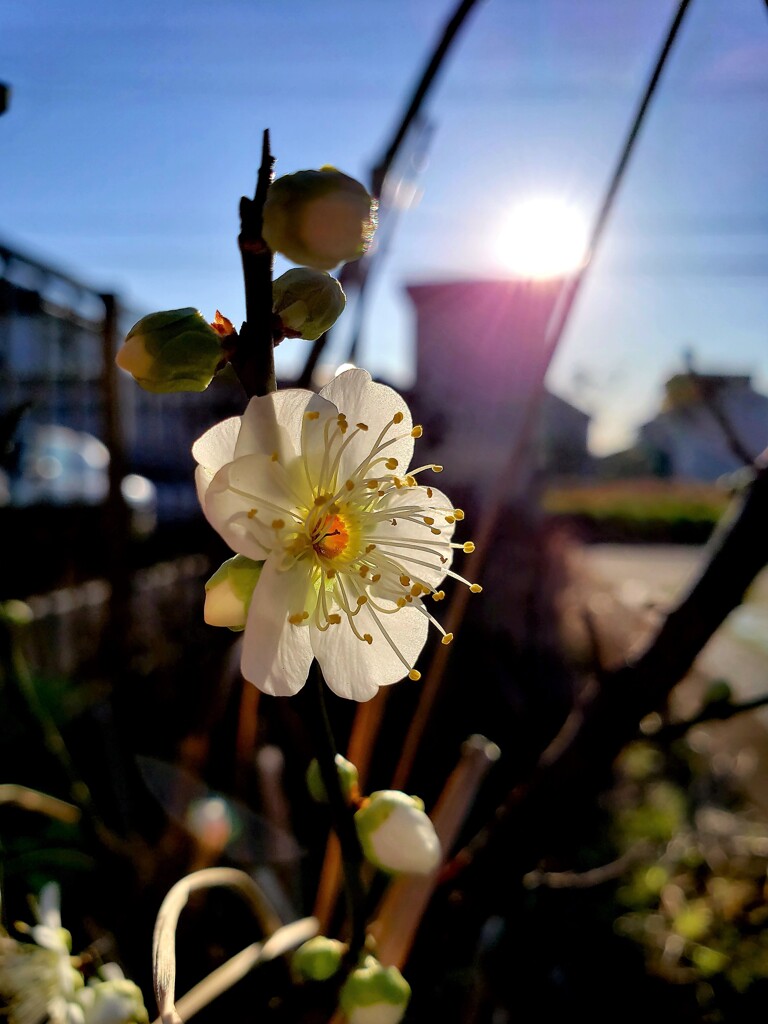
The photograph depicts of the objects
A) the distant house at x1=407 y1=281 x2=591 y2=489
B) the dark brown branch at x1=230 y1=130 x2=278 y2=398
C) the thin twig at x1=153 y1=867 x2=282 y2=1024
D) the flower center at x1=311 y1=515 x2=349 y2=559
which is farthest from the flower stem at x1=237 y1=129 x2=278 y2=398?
the distant house at x1=407 y1=281 x2=591 y2=489

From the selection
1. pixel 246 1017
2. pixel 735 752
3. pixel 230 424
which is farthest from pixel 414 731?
pixel 735 752

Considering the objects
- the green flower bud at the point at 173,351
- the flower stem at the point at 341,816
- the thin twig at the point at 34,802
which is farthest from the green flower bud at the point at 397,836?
the thin twig at the point at 34,802

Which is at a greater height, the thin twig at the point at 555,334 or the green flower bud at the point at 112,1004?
the thin twig at the point at 555,334

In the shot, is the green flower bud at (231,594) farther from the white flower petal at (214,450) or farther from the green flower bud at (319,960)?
the green flower bud at (319,960)

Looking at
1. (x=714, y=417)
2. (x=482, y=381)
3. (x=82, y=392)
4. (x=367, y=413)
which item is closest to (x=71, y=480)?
(x=82, y=392)

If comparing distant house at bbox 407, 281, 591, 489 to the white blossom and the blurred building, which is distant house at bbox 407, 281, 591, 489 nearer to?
the blurred building

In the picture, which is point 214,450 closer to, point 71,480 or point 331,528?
point 331,528

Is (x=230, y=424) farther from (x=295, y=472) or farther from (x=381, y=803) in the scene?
(x=381, y=803)
